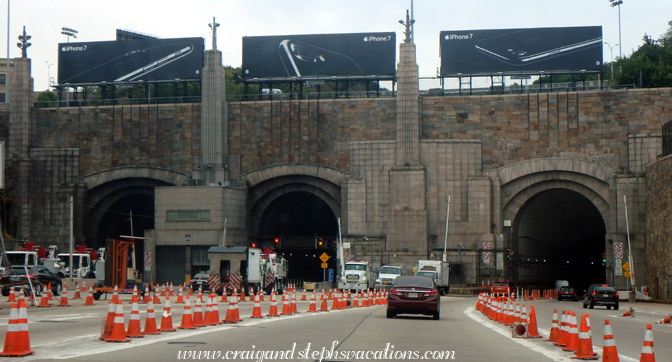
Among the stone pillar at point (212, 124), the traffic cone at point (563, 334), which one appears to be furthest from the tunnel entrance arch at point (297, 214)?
the traffic cone at point (563, 334)

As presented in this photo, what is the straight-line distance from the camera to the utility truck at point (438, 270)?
65438mm

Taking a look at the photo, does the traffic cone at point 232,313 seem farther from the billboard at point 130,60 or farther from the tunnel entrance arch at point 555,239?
the billboard at point 130,60

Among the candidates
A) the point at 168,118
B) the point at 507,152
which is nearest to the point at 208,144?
the point at 168,118

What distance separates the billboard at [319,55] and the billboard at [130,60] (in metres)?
5.03

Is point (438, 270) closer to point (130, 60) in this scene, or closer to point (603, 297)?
point (603, 297)

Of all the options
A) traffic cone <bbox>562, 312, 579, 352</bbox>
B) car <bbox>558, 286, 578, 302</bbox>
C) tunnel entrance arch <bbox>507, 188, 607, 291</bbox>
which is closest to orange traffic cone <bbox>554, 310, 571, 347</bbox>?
traffic cone <bbox>562, 312, 579, 352</bbox>

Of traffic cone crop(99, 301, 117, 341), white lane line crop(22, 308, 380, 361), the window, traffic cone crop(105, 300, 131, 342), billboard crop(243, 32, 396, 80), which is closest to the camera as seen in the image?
white lane line crop(22, 308, 380, 361)

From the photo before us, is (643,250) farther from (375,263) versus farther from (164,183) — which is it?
(164,183)

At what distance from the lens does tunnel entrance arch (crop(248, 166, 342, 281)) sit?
252ft

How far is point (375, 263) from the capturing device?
241 ft

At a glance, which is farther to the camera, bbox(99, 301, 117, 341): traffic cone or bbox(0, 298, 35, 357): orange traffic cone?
→ bbox(99, 301, 117, 341): traffic cone

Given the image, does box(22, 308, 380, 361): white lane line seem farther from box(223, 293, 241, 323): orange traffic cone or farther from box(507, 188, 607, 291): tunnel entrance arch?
box(507, 188, 607, 291): tunnel entrance arch

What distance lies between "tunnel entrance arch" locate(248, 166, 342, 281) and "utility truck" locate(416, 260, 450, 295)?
11.6m

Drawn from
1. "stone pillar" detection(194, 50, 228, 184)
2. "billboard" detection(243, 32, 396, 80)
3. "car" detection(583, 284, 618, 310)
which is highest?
"billboard" detection(243, 32, 396, 80)
